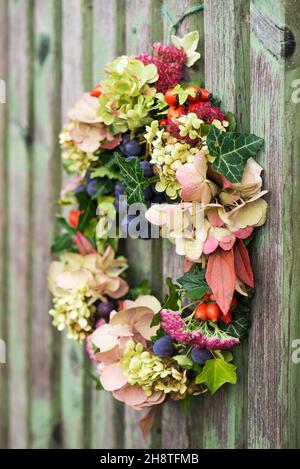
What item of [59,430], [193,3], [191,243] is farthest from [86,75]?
[59,430]

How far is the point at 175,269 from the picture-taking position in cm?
147

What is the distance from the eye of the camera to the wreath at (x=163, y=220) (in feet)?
4.00

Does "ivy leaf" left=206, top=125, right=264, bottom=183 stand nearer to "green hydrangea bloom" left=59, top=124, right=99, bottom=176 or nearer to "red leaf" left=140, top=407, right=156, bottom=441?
"green hydrangea bloom" left=59, top=124, right=99, bottom=176

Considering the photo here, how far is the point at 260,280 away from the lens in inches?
50.2

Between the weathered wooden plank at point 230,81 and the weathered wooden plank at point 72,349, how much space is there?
52 cm

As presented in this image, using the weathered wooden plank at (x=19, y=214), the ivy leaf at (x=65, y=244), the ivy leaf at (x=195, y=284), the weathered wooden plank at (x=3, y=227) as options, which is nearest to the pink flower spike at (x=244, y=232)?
the ivy leaf at (x=195, y=284)

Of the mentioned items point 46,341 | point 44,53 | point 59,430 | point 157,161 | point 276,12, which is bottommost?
point 59,430

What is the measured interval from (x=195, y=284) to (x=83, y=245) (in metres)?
0.39

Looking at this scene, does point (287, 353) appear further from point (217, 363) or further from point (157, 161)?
point (157, 161)

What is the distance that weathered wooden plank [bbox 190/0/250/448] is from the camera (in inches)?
50.7

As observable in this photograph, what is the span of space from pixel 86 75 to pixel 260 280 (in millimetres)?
803

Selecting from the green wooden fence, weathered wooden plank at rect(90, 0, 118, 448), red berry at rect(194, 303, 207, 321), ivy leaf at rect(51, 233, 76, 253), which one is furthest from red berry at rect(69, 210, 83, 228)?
red berry at rect(194, 303, 207, 321)

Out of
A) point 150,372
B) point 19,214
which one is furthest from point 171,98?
point 19,214

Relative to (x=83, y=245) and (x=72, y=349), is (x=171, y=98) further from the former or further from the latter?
(x=72, y=349)
